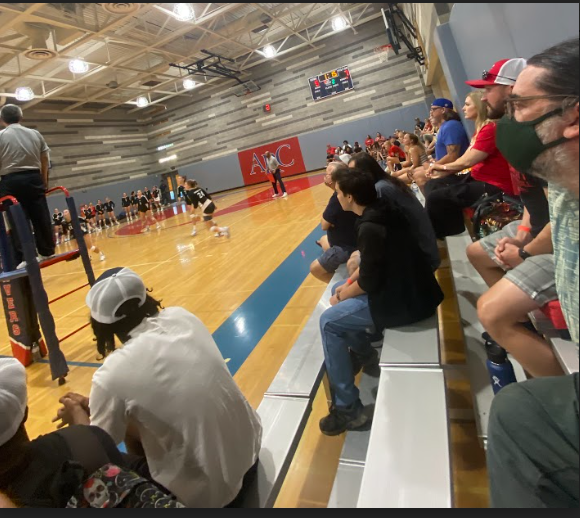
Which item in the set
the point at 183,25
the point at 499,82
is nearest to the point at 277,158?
the point at 183,25

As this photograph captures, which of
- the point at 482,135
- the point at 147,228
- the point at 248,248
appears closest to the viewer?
the point at 482,135

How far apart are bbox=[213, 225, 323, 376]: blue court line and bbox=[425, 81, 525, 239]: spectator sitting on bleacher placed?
1.09 m

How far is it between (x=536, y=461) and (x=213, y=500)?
0.50 metres

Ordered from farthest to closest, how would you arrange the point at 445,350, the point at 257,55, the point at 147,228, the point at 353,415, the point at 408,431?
the point at 147,228
the point at 257,55
the point at 445,350
the point at 353,415
the point at 408,431

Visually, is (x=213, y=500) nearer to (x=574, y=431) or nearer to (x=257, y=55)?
(x=574, y=431)

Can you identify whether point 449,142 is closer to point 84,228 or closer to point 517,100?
point 517,100

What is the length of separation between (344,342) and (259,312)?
4.04ft

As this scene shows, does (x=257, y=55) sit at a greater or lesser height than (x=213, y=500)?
greater

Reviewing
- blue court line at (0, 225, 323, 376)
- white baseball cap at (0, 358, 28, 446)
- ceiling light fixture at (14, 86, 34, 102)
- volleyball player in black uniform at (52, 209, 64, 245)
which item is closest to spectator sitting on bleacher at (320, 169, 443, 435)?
blue court line at (0, 225, 323, 376)

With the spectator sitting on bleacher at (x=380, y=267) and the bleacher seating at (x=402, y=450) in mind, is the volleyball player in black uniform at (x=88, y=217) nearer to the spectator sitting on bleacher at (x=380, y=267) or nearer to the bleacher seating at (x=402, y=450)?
the spectator sitting on bleacher at (x=380, y=267)

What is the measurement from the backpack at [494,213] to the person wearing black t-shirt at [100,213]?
84.6 inches

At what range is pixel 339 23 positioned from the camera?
Result: 67cm

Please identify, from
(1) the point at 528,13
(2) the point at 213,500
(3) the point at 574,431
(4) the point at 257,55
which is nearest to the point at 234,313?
(4) the point at 257,55

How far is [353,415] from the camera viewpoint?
570 mm
